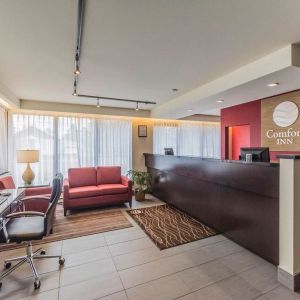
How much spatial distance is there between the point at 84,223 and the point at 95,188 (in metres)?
A: 0.96

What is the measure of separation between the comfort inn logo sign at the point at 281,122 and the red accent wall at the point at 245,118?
0.14m

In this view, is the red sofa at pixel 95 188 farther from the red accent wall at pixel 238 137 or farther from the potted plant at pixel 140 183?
the red accent wall at pixel 238 137

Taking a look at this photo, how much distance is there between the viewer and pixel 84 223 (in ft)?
11.9

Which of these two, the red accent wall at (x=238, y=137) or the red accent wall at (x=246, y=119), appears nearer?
the red accent wall at (x=246, y=119)

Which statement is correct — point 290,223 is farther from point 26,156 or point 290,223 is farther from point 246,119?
point 26,156

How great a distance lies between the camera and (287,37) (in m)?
2.07

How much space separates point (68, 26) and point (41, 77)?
68.5 inches

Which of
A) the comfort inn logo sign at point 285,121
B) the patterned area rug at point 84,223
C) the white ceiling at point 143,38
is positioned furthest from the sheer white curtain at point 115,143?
the comfort inn logo sign at point 285,121

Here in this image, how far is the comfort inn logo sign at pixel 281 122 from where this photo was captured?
3686 millimetres

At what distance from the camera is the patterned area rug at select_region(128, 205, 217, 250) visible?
2.97 m

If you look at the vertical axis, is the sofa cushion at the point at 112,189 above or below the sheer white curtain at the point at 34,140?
below

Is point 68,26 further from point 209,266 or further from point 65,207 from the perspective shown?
point 65,207

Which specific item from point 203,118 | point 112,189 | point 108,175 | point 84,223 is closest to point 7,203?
point 84,223

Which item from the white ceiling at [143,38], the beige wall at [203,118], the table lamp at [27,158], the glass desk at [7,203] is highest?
the white ceiling at [143,38]
